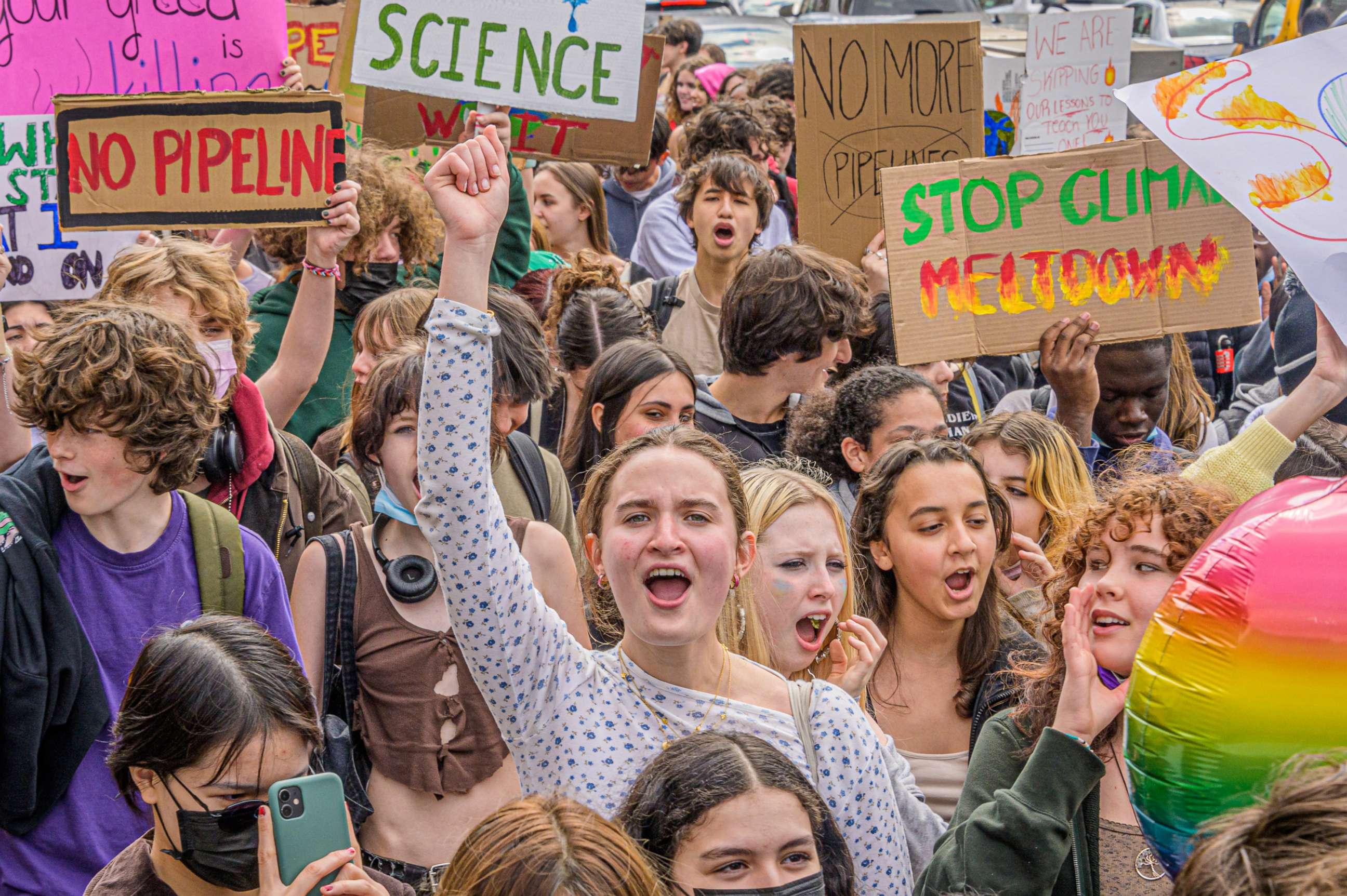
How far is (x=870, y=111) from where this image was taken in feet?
18.8

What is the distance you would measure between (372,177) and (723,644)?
8.82 ft

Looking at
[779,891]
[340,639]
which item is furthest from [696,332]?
[779,891]

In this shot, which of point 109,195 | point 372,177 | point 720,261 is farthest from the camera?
point 720,261

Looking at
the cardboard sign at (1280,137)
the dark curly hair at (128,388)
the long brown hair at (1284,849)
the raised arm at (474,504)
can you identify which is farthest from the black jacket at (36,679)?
the cardboard sign at (1280,137)

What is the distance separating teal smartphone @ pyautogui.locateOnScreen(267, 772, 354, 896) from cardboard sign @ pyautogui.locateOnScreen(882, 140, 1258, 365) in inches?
105

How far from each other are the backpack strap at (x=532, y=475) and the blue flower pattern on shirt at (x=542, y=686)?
4.39 feet

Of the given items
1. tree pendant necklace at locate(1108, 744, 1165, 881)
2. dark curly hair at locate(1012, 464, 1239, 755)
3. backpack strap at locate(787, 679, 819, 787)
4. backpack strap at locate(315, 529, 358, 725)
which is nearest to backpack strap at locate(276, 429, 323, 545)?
backpack strap at locate(315, 529, 358, 725)

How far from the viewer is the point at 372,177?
16.6ft

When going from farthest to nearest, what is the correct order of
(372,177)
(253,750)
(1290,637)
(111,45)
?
(372,177)
(111,45)
(253,750)
(1290,637)

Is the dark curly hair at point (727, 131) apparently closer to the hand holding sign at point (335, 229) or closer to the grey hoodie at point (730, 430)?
the grey hoodie at point (730, 430)

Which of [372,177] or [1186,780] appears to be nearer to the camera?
[1186,780]

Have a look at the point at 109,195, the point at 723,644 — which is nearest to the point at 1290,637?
the point at 723,644

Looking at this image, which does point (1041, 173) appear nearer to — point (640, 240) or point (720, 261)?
point (720, 261)

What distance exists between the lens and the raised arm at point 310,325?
430 centimetres
